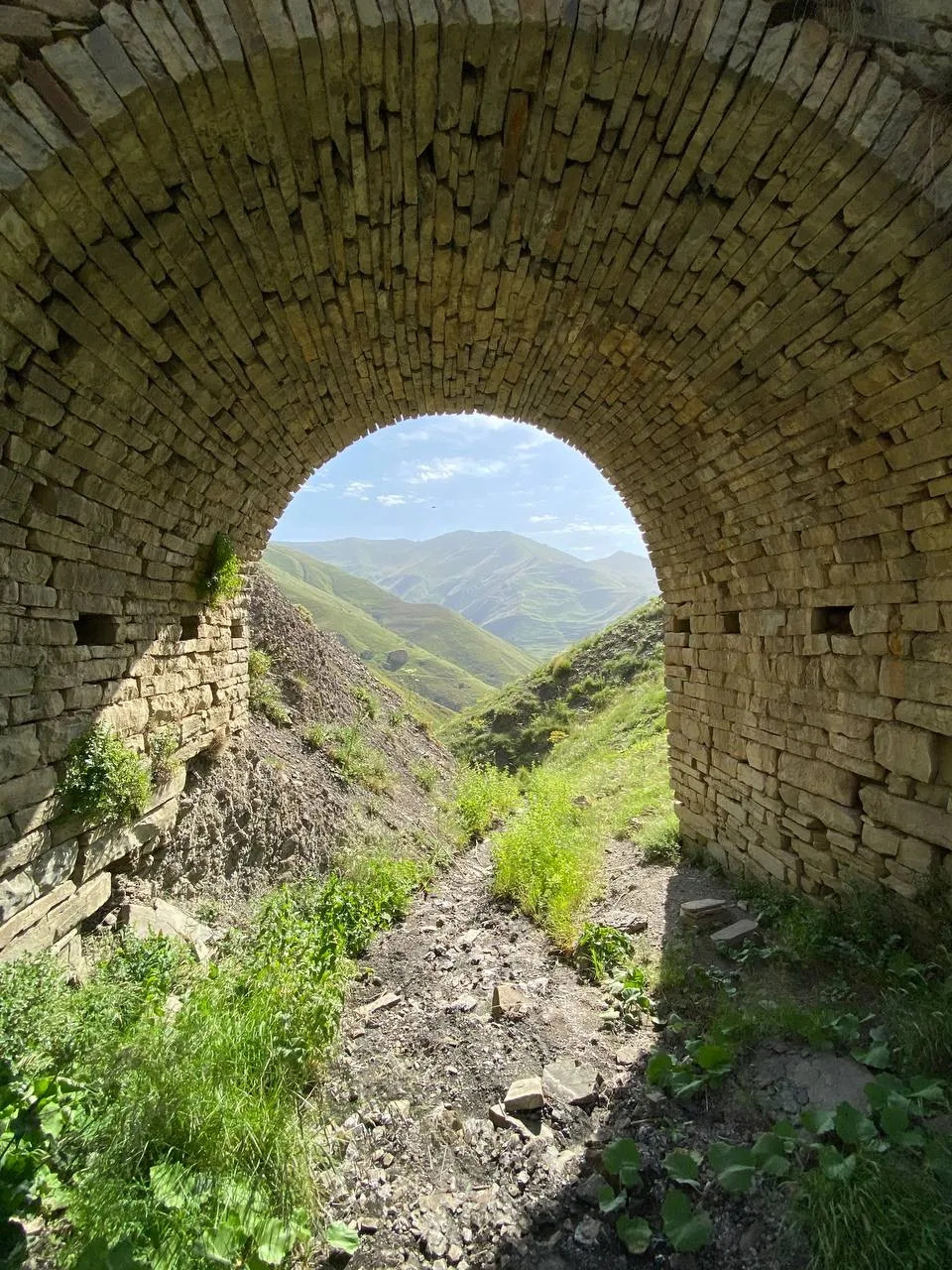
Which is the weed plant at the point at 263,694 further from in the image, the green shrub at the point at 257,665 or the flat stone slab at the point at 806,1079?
the flat stone slab at the point at 806,1079

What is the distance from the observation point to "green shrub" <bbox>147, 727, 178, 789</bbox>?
4922 mm

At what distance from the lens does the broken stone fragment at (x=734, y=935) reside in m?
4.69

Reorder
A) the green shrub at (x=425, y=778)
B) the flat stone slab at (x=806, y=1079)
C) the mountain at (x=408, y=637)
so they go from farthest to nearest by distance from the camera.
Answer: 1. the mountain at (x=408, y=637)
2. the green shrub at (x=425, y=778)
3. the flat stone slab at (x=806, y=1079)

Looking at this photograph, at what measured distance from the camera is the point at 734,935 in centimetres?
475

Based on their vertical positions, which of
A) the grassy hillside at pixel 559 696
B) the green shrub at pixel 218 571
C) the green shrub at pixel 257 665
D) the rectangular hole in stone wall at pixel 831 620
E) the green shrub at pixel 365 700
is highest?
the green shrub at pixel 218 571

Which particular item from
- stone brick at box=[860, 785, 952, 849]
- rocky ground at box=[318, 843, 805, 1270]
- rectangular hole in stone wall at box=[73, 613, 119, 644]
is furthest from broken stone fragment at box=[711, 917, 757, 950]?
rectangular hole in stone wall at box=[73, 613, 119, 644]

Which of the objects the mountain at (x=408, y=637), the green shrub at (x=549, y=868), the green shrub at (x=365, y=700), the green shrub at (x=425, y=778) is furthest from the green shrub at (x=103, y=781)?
the mountain at (x=408, y=637)

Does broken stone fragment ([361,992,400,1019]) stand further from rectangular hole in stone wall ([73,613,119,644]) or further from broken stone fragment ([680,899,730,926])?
rectangular hole in stone wall ([73,613,119,644])

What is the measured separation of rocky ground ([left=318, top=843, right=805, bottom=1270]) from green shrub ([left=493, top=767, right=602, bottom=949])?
409mm

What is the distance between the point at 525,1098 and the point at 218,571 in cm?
485

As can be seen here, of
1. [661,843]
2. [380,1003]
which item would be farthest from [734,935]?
[380,1003]

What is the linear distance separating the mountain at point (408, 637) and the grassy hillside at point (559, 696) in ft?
36.8

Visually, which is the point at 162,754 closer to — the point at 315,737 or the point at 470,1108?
the point at 315,737

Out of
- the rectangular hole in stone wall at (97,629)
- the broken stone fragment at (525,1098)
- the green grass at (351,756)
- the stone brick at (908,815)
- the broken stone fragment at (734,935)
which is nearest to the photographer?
the broken stone fragment at (525,1098)
